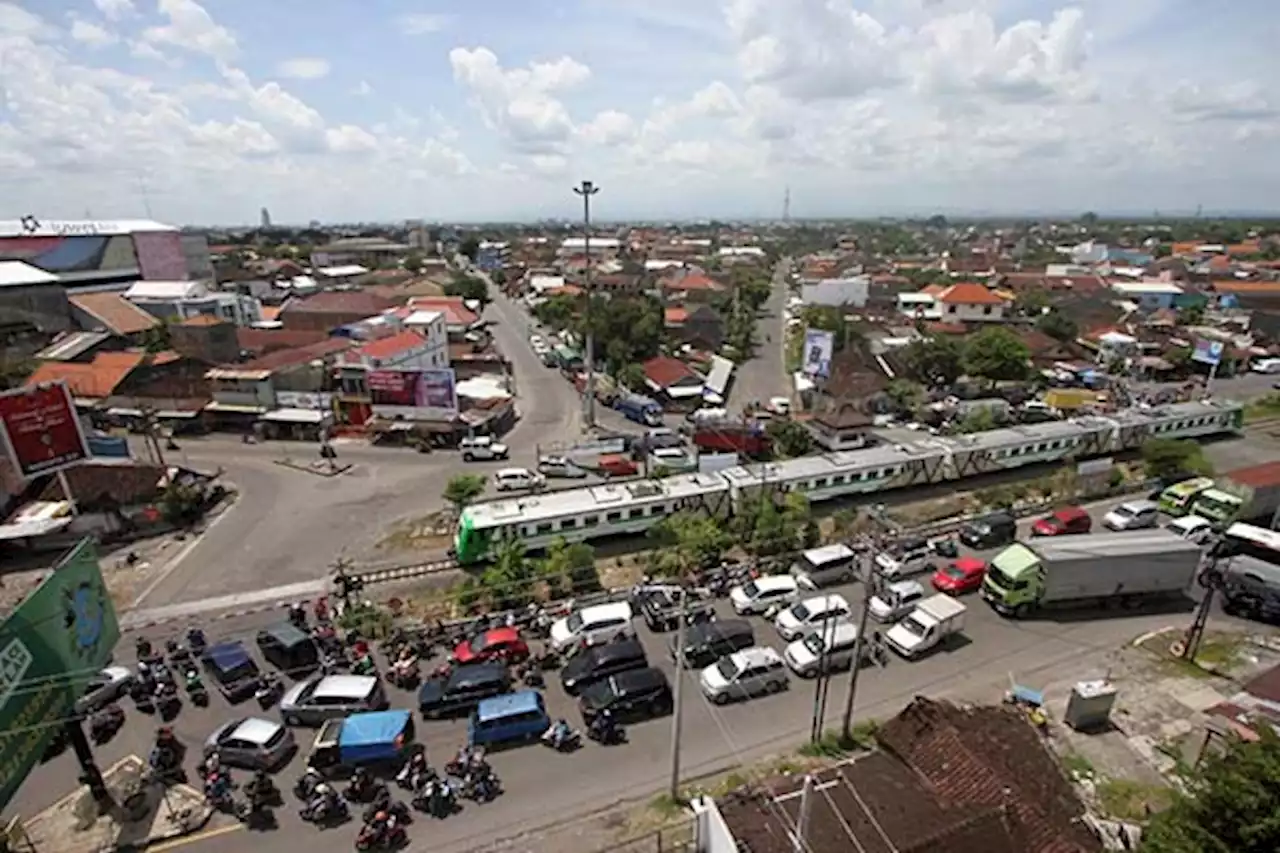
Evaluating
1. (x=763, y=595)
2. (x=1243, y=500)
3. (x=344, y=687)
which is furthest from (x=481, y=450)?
(x=1243, y=500)

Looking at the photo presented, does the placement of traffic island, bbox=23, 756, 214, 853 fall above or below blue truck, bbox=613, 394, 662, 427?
above

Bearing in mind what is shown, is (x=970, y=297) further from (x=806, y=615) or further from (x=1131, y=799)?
(x=1131, y=799)

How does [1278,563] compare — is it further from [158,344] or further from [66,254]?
[66,254]

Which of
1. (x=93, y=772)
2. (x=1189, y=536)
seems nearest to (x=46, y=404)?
(x=93, y=772)

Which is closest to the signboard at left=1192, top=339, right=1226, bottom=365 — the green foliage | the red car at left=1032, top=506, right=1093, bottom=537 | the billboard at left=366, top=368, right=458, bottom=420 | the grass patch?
the red car at left=1032, top=506, right=1093, bottom=537

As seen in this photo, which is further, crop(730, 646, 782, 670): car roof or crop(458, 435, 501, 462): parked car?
crop(458, 435, 501, 462): parked car

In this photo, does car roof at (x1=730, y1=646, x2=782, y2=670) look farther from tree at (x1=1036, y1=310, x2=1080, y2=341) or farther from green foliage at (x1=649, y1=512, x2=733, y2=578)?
tree at (x1=1036, y1=310, x2=1080, y2=341)

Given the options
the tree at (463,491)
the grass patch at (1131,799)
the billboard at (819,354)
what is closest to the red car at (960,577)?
the grass patch at (1131,799)
